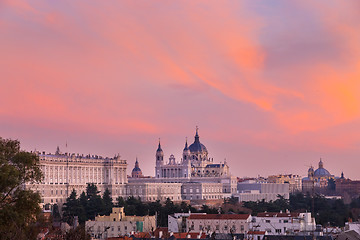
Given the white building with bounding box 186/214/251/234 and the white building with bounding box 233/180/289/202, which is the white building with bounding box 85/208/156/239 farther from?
the white building with bounding box 233/180/289/202

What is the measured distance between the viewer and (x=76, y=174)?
142m

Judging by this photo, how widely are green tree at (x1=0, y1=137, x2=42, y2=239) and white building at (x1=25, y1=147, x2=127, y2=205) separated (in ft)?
303

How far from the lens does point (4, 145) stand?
95.8 feet

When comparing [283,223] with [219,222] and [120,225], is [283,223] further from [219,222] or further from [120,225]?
[120,225]

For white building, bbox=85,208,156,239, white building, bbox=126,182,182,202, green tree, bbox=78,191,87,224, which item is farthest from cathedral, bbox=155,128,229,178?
white building, bbox=85,208,156,239

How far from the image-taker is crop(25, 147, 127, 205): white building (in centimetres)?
13050

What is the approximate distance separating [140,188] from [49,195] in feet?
98.9

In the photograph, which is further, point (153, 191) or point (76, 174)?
point (153, 191)

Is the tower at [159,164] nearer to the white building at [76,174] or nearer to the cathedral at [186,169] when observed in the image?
the cathedral at [186,169]

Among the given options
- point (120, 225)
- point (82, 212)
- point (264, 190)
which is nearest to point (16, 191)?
point (120, 225)

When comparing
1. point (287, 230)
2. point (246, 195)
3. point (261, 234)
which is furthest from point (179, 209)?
point (246, 195)

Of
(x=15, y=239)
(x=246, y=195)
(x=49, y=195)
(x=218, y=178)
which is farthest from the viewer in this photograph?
(x=218, y=178)

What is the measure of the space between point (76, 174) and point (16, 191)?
114158mm

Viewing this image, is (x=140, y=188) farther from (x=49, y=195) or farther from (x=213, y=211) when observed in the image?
(x=213, y=211)
